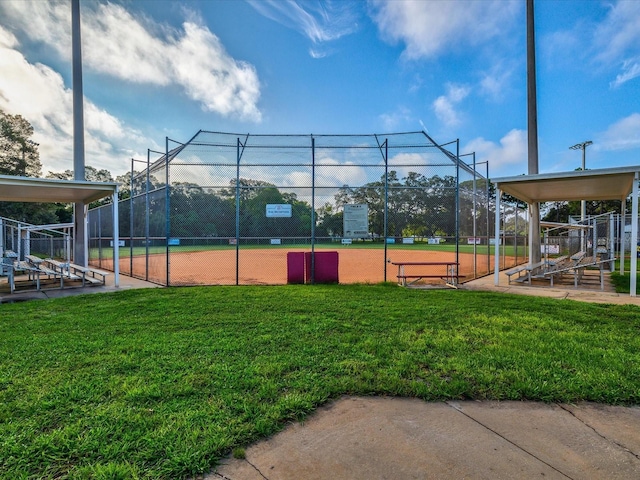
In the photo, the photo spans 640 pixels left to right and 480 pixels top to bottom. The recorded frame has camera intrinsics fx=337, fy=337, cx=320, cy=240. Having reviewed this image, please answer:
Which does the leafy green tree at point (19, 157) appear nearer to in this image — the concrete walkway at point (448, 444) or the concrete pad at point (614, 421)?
the concrete walkway at point (448, 444)

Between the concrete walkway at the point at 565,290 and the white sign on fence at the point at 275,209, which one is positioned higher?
the white sign on fence at the point at 275,209

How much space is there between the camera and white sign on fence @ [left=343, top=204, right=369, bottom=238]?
33.4 feet

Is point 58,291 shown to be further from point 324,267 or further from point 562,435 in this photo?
A: point 562,435

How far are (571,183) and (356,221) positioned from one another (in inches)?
248

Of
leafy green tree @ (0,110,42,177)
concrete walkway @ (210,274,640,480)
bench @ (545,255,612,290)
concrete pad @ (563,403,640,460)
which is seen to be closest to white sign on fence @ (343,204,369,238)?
bench @ (545,255,612,290)

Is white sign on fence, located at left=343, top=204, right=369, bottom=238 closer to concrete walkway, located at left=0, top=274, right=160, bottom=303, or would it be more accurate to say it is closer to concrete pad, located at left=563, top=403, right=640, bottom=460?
concrete walkway, located at left=0, top=274, right=160, bottom=303

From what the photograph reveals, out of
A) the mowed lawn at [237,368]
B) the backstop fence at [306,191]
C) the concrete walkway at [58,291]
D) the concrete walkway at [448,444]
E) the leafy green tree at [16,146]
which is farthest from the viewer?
the leafy green tree at [16,146]

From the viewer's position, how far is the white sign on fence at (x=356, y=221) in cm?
1020

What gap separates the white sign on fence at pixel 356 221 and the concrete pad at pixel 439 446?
7.42 metres

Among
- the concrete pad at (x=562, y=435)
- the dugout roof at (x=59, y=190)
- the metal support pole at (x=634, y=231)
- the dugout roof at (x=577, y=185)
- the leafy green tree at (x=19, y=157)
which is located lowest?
the concrete pad at (x=562, y=435)

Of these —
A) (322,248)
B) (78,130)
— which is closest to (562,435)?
(322,248)

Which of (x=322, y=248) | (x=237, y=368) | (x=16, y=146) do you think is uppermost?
(x=16, y=146)

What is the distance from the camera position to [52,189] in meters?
9.85

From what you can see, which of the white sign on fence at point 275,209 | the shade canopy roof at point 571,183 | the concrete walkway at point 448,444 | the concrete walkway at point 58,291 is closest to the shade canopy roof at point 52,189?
the concrete walkway at point 58,291
